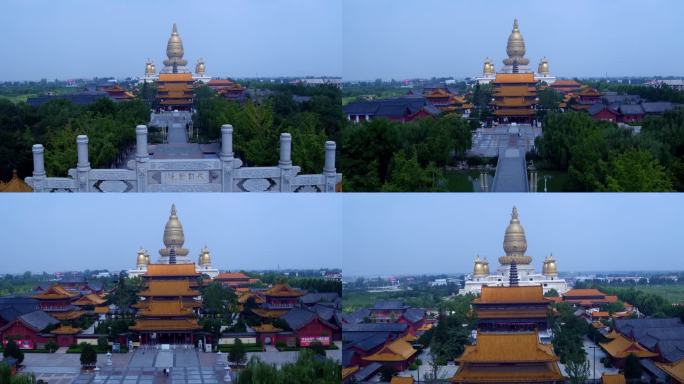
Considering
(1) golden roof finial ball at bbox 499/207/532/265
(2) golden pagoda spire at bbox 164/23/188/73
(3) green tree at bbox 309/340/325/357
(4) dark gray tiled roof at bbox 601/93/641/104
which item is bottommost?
(3) green tree at bbox 309/340/325/357

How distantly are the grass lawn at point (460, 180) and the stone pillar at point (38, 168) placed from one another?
2.50 metres

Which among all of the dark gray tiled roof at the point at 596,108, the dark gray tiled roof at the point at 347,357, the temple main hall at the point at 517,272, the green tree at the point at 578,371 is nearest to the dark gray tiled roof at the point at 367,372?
the dark gray tiled roof at the point at 347,357

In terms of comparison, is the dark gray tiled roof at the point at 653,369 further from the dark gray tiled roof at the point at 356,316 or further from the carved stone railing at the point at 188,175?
the carved stone railing at the point at 188,175

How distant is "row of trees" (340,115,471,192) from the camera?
24.3ft

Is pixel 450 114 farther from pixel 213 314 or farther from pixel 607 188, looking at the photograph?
pixel 213 314

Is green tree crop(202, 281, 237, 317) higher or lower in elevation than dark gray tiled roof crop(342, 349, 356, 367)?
higher

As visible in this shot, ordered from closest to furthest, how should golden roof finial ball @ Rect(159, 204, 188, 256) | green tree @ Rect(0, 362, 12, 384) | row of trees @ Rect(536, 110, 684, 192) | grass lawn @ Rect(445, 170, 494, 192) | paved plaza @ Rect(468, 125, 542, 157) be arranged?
green tree @ Rect(0, 362, 12, 384), row of trees @ Rect(536, 110, 684, 192), grass lawn @ Rect(445, 170, 494, 192), golden roof finial ball @ Rect(159, 204, 188, 256), paved plaza @ Rect(468, 125, 542, 157)

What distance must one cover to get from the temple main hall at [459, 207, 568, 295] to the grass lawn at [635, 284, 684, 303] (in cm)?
52

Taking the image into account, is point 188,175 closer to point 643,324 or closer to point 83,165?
point 83,165

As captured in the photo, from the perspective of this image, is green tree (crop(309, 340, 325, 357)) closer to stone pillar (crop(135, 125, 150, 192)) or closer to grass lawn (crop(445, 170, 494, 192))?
grass lawn (crop(445, 170, 494, 192))

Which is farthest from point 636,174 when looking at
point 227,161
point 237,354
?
point 237,354

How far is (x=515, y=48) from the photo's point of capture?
25.4ft

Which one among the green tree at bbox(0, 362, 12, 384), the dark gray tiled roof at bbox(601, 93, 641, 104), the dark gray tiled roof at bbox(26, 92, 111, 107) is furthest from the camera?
the dark gray tiled roof at bbox(26, 92, 111, 107)

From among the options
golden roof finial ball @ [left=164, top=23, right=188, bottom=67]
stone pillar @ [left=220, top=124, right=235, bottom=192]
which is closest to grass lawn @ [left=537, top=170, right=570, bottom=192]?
stone pillar @ [left=220, top=124, right=235, bottom=192]
